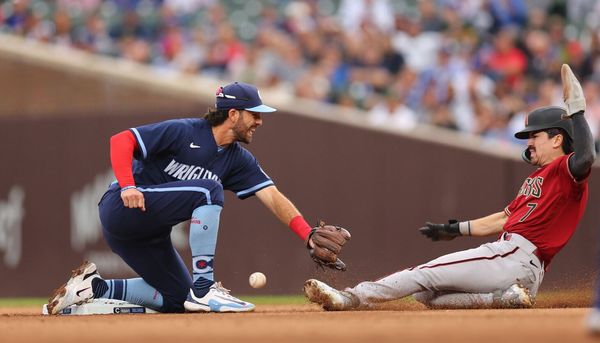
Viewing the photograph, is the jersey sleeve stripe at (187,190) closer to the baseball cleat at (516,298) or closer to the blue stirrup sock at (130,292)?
the blue stirrup sock at (130,292)

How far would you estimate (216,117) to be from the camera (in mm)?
6816

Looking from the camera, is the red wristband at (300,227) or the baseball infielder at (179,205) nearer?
the baseball infielder at (179,205)

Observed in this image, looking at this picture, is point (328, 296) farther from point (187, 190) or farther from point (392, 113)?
point (392, 113)

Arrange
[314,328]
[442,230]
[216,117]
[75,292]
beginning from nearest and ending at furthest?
[314,328] < [75,292] < [216,117] < [442,230]

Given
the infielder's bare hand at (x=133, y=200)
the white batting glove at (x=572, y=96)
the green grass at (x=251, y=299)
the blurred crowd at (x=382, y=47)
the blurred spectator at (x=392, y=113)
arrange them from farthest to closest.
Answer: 1. the blurred crowd at (x=382, y=47)
2. the blurred spectator at (x=392, y=113)
3. the green grass at (x=251, y=299)
4. the infielder's bare hand at (x=133, y=200)
5. the white batting glove at (x=572, y=96)

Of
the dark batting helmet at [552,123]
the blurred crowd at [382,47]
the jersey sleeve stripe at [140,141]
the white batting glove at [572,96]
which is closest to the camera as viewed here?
the white batting glove at [572,96]

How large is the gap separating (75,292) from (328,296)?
1685 millimetres

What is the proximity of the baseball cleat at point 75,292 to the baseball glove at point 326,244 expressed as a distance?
1.49 m

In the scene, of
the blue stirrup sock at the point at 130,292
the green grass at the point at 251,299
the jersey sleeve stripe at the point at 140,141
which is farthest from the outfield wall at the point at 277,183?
the jersey sleeve stripe at the point at 140,141

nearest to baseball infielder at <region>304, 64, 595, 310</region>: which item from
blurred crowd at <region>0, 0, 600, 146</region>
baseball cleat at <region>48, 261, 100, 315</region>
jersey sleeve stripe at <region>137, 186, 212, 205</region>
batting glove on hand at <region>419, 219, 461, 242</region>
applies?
batting glove on hand at <region>419, 219, 461, 242</region>

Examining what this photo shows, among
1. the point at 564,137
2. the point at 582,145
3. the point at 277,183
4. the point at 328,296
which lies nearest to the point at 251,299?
the point at 277,183

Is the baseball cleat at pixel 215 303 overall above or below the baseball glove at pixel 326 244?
below

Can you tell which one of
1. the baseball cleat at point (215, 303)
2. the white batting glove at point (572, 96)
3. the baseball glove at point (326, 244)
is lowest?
the baseball cleat at point (215, 303)

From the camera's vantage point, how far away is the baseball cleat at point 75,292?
6660 mm
